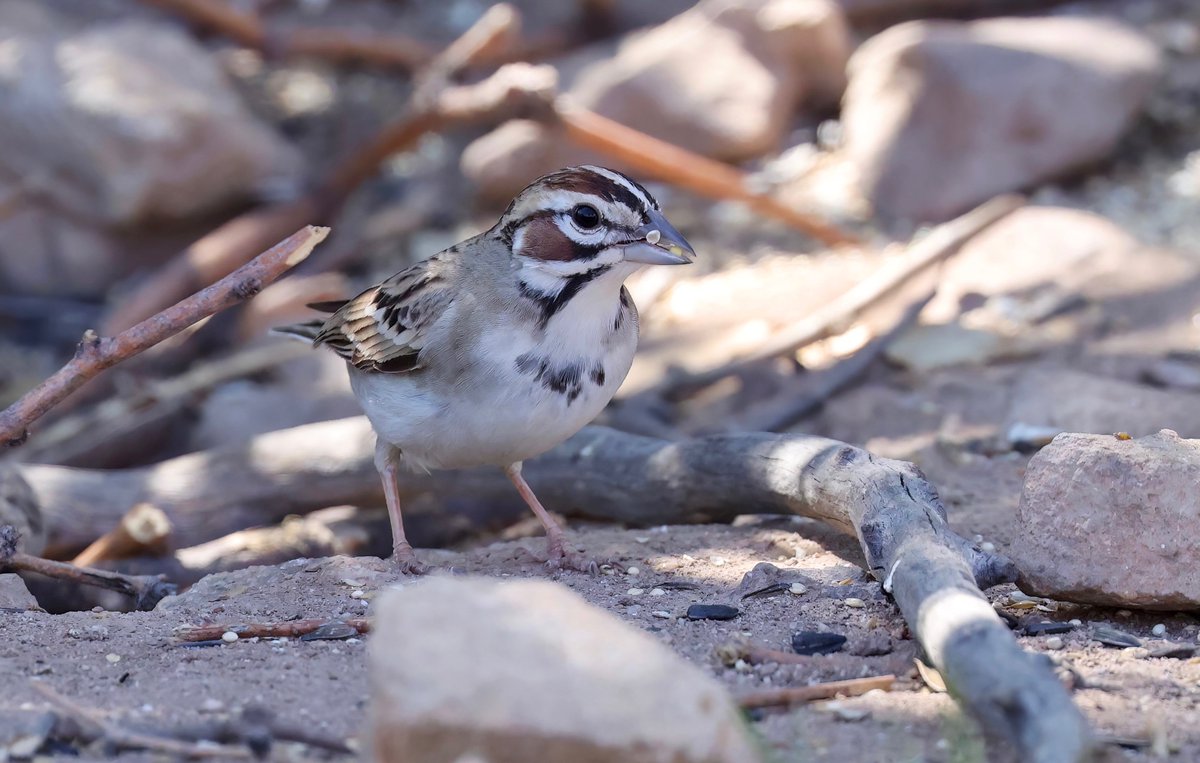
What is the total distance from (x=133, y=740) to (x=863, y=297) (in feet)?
18.1

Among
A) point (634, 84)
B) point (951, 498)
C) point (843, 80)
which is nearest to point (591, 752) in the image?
point (951, 498)

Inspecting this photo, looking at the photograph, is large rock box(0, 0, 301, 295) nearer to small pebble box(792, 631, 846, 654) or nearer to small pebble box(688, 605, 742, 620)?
small pebble box(688, 605, 742, 620)

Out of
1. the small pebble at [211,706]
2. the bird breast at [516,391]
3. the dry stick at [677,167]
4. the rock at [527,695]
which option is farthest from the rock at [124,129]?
the rock at [527,695]

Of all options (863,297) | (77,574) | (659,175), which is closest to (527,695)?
(77,574)

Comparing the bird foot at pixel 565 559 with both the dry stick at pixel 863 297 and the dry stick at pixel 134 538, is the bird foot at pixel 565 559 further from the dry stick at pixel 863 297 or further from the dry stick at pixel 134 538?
the dry stick at pixel 863 297

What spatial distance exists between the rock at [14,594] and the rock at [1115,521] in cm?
334

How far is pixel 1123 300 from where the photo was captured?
7.62 meters

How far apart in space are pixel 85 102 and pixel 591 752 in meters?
8.42

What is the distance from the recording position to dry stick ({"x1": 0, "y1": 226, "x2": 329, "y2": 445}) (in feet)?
14.3

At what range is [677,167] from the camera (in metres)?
8.97

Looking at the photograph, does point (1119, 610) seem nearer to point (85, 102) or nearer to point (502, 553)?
point (502, 553)

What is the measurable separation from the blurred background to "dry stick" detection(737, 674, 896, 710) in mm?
3425

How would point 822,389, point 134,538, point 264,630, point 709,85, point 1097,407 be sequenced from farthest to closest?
point 709,85, point 822,389, point 1097,407, point 134,538, point 264,630

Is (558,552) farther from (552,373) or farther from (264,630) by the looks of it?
(264,630)
